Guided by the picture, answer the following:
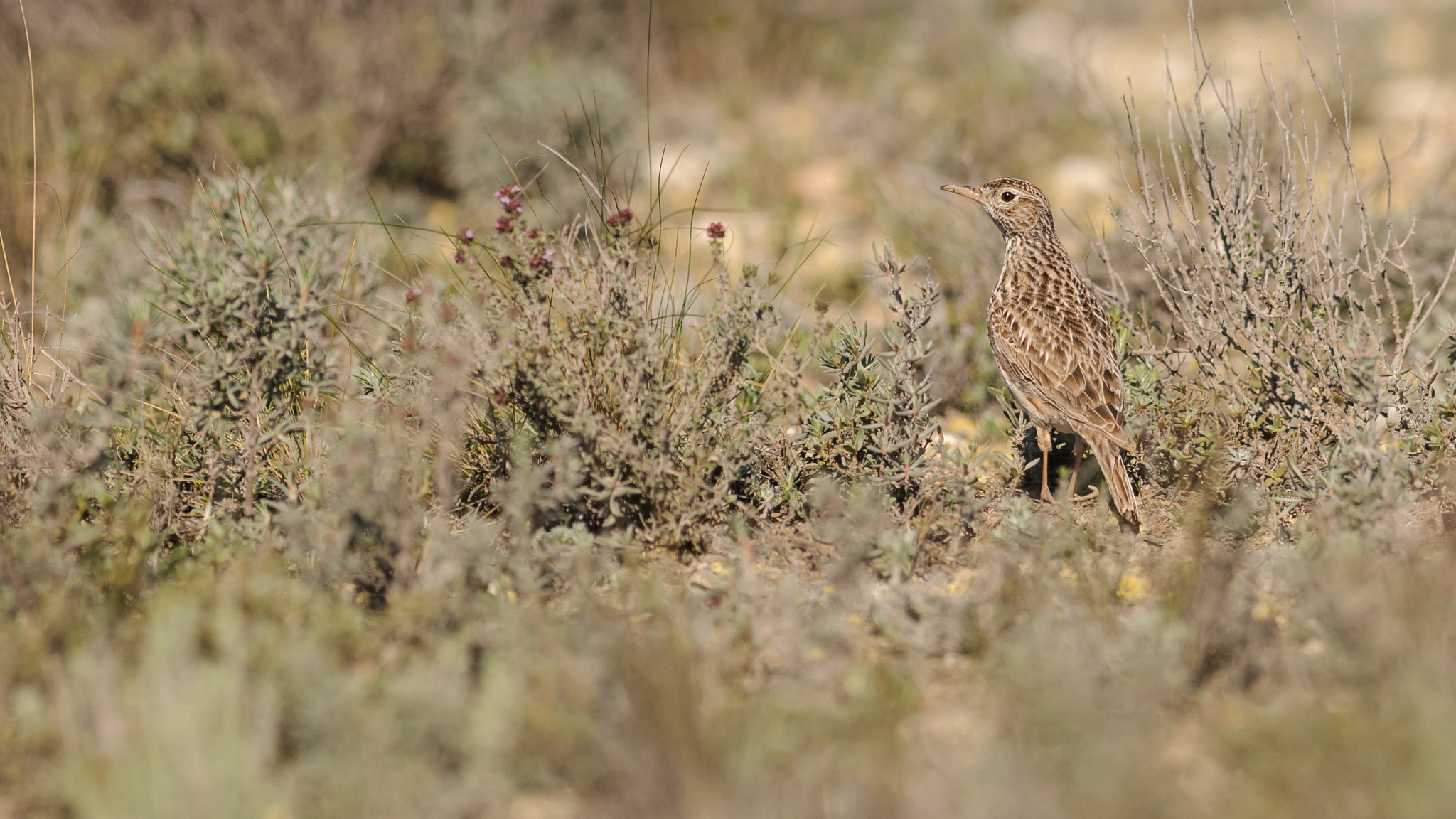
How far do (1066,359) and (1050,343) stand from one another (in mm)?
113

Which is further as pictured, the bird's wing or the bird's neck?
the bird's neck

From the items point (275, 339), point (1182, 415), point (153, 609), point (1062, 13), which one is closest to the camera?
point (153, 609)

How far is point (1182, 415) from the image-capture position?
430 cm

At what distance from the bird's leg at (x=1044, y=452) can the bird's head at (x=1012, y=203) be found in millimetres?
1007

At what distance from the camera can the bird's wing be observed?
427 cm

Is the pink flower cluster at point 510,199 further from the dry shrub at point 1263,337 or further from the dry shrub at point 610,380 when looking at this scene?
the dry shrub at point 1263,337

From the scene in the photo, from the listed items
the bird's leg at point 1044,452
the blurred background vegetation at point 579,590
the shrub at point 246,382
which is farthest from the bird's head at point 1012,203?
the shrub at point 246,382

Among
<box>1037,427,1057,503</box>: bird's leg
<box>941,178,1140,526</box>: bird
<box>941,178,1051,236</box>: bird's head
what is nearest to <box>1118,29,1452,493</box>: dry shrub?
<box>941,178,1140,526</box>: bird

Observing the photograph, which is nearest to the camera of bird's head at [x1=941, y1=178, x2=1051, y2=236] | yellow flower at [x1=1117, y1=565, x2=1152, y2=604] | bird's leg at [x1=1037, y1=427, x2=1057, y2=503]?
yellow flower at [x1=1117, y1=565, x2=1152, y2=604]

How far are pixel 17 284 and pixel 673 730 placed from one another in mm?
4955

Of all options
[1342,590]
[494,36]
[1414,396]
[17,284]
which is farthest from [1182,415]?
[494,36]

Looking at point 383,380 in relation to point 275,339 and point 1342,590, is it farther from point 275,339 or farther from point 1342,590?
point 1342,590

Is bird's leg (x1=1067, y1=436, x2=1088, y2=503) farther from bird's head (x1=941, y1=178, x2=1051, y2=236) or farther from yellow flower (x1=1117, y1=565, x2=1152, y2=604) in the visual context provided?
bird's head (x1=941, y1=178, x2=1051, y2=236)

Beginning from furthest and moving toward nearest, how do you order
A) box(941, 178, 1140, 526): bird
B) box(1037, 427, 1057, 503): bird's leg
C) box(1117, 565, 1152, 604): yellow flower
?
box(1037, 427, 1057, 503): bird's leg
box(941, 178, 1140, 526): bird
box(1117, 565, 1152, 604): yellow flower
